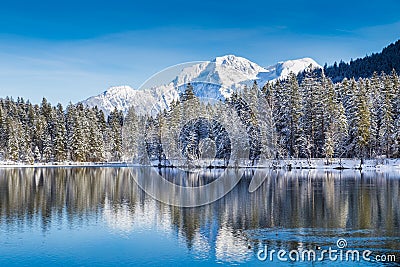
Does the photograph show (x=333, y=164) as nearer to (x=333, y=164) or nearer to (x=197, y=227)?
(x=333, y=164)

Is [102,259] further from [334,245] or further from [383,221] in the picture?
[383,221]

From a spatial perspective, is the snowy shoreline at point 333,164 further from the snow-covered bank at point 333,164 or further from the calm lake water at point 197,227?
the calm lake water at point 197,227

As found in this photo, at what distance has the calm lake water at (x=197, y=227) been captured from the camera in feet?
76.8

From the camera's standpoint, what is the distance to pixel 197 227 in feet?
100

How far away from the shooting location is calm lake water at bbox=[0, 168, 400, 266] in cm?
2341

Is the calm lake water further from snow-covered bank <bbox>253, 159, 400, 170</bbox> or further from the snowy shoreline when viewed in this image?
snow-covered bank <bbox>253, 159, 400, 170</bbox>

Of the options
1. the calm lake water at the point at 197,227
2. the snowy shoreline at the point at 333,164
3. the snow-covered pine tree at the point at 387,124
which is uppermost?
the snow-covered pine tree at the point at 387,124

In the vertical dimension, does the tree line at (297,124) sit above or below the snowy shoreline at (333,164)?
above

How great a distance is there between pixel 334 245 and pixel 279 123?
6563 centimetres

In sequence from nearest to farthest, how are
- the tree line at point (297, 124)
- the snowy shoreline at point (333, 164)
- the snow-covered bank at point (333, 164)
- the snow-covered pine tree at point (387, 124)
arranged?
the snowy shoreline at point (333, 164), the snow-covered bank at point (333, 164), the snow-covered pine tree at point (387, 124), the tree line at point (297, 124)

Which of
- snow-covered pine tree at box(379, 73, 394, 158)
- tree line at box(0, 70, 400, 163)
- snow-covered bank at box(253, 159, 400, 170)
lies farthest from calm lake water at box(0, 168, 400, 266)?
tree line at box(0, 70, 400, 163)

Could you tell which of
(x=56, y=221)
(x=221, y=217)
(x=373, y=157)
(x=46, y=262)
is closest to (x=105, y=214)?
(x=56, y=221)

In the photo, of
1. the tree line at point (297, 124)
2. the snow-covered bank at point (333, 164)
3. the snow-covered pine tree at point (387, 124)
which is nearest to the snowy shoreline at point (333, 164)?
the snow-covered bank at point (333, 164)

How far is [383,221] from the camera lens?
30562 mm
